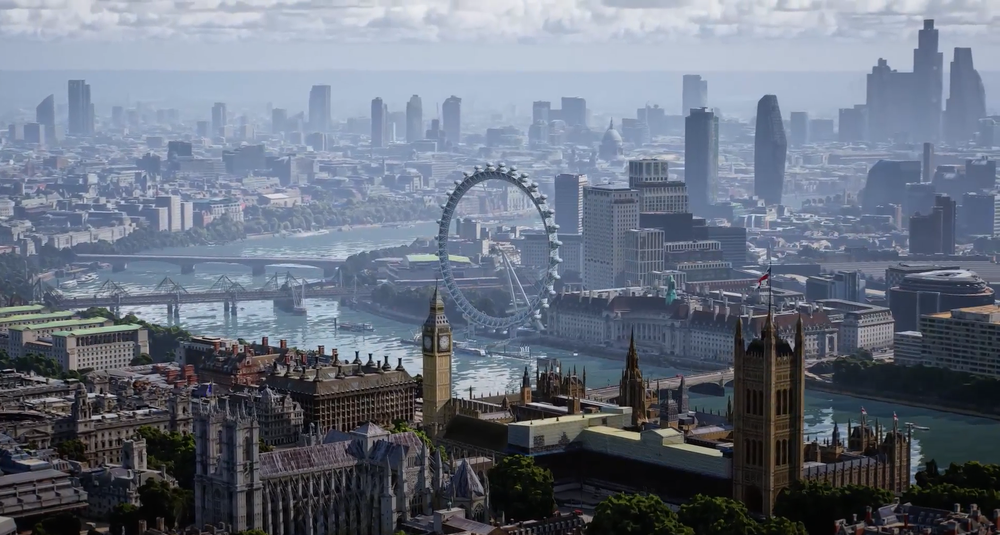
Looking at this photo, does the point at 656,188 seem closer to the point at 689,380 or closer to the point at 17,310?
the point at 689,380

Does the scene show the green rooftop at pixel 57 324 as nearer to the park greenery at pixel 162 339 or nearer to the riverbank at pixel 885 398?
the park greenery at pixel 162 339

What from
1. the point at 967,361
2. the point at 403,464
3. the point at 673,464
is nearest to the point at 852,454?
the point at 673,464

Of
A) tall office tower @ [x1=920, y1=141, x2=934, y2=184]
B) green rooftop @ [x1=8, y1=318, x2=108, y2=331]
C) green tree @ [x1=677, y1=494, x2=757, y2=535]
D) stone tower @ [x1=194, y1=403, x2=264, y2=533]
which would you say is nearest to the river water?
green rooftop @ [x1=8, y1=318, x2=108, y2=331]

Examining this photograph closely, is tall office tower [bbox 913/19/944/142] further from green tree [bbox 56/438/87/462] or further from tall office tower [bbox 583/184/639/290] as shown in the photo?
green tree [bbox 56/438/87/462]

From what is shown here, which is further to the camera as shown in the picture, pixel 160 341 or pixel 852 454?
pixel 160 341

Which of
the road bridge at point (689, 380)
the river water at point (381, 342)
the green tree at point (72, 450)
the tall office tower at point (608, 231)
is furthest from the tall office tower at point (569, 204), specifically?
the green tree at point (72, 450)

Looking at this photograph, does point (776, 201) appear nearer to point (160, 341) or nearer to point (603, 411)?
point (160, 341)
